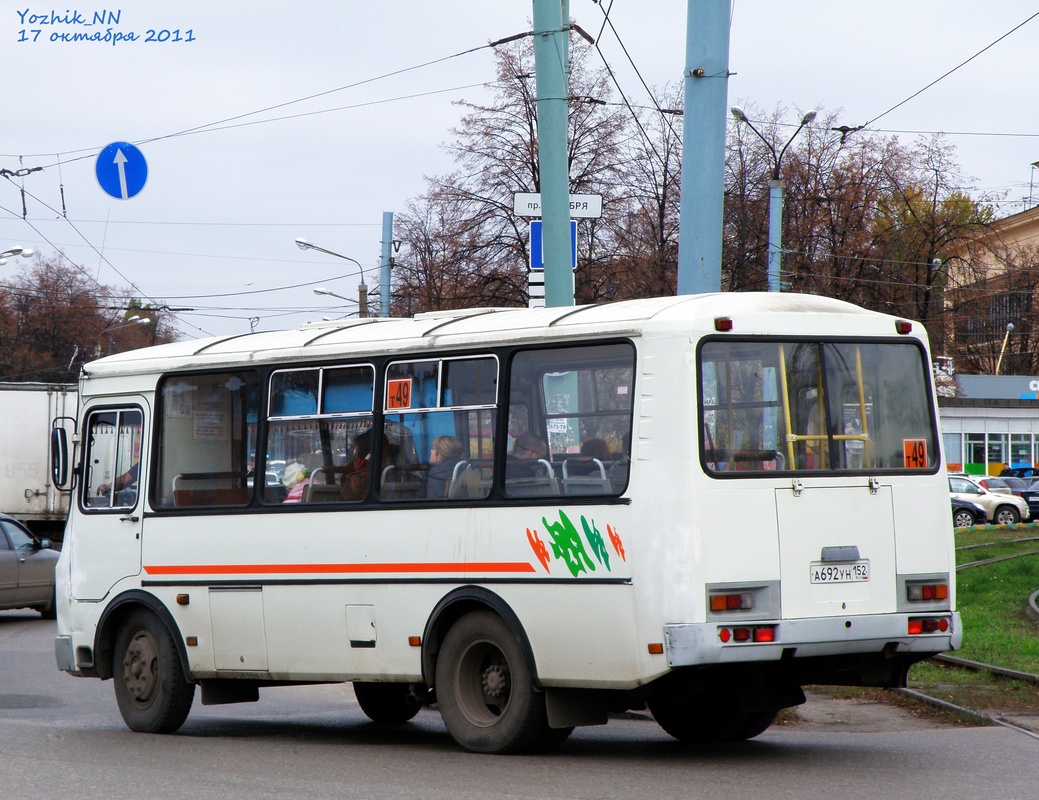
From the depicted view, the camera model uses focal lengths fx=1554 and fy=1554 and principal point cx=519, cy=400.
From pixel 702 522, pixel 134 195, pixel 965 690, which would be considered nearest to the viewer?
pixel 702 522

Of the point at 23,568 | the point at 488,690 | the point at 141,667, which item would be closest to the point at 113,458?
the point at 141,667

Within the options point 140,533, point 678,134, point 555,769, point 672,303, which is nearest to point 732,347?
point 672,303

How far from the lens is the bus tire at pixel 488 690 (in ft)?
29.1

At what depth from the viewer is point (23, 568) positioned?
20.7m

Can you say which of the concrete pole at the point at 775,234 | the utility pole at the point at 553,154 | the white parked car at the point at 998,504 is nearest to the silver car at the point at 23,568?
the utility pole at the point at 553,154

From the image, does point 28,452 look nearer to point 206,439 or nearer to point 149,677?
point 149,677

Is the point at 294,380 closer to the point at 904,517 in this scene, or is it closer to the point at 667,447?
the point at 667,447

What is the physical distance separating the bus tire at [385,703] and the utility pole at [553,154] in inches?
141

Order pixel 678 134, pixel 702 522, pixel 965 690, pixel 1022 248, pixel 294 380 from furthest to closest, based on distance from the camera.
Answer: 1. pixel 1022 248
2. pixel 678 134
3. pixel 965 690
4. pixel 294 380
5. pixel 702 522

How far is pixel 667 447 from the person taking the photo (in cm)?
832

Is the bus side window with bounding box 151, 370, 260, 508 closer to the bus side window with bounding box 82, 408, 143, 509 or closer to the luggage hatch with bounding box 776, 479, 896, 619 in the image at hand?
the bus side window with bounding box 82, 408, 143, 509

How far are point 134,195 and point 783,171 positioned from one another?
84.8 feet

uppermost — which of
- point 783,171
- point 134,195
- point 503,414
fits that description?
point 783,171

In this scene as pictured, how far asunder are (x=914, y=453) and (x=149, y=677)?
5624mm
